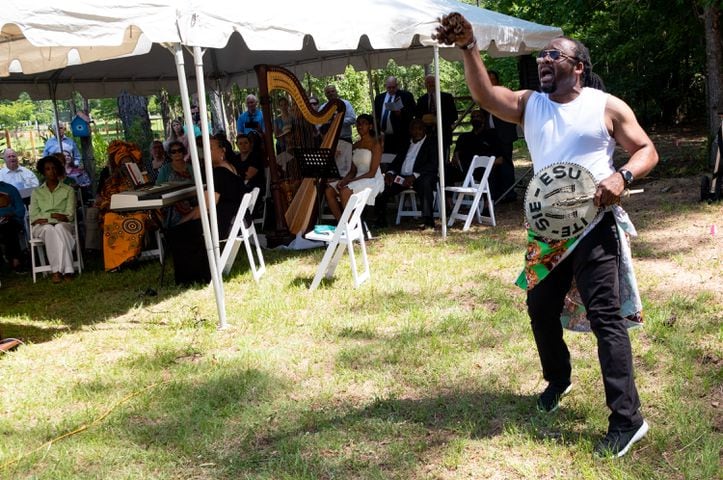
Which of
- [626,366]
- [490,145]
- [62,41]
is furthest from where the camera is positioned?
[490,145]

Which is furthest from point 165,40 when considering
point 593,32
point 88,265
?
point 593,32

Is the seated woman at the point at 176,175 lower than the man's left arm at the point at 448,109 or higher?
lower

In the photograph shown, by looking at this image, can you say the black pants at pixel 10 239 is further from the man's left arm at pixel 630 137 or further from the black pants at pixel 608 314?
the man's left arm at pixel 630 137

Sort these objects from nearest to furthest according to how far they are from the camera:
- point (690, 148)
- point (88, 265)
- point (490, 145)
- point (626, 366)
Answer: point (626, 366)
point (88, 265)
point (490, 145)
point (690, 148)

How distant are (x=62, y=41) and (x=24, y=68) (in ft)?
6.05

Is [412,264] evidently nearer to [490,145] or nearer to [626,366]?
[490,145]

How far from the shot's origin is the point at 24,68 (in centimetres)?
602

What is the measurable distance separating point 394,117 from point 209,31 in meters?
5.35

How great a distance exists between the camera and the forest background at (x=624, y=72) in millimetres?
10684

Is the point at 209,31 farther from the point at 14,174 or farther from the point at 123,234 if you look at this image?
the point at 14,174

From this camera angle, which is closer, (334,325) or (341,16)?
(334,325)

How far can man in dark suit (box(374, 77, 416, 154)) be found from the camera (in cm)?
1005

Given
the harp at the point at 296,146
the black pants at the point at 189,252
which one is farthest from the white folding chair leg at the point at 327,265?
the harp at the point at 296,146

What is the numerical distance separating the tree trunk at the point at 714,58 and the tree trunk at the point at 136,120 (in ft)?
37.1
